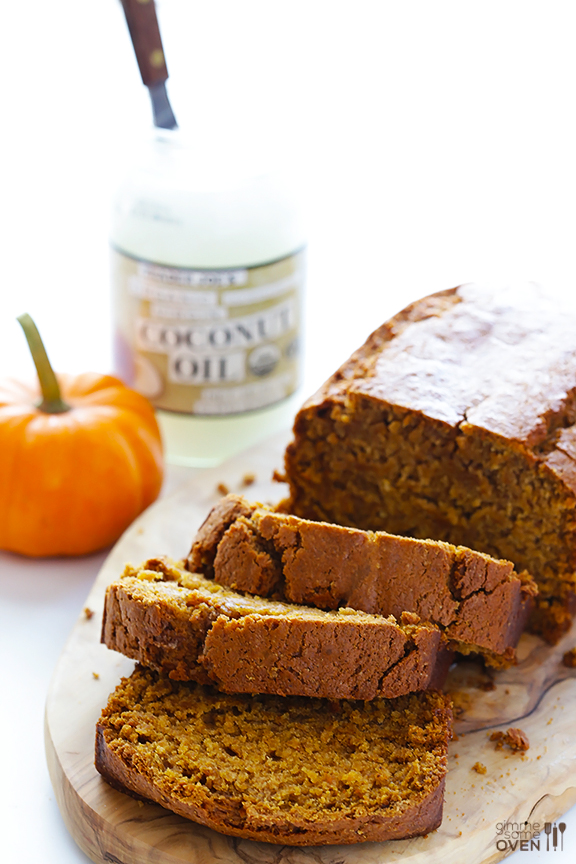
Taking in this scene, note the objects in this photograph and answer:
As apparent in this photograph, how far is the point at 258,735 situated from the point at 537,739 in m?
0.80

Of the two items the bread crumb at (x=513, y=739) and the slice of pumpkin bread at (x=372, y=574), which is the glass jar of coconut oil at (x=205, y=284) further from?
the bread crumb at (x=513, y=739)

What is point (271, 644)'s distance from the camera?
8.45 feet

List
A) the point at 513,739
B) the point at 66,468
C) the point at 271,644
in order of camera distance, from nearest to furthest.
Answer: the point at 271,644, the point at 513,739, the point at 66,468

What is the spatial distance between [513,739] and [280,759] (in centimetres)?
67

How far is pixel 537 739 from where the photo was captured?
2883 mm

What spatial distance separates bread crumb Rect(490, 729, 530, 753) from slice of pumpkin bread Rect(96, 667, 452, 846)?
0.77ft

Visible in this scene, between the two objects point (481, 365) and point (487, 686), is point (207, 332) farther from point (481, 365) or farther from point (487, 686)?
point (487, 686)

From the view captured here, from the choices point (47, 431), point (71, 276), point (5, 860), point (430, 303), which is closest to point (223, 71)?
point (430, 303)

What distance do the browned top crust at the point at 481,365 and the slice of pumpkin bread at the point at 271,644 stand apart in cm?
73

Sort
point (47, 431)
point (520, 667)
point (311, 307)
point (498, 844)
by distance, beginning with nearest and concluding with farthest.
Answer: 1. point (498, 844)
2. point (520, 667)
3. point (47, 431)
4. point (311, 307)

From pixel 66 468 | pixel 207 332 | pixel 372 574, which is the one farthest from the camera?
pixel 207 332

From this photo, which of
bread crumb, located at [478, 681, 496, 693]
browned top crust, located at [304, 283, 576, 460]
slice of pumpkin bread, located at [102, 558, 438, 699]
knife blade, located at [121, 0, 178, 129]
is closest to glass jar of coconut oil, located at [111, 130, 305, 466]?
knife blade, located at [121, 0, 178, 129]

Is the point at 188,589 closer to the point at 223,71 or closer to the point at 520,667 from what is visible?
the point at 520,667

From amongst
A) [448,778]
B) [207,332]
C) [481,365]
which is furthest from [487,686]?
[207,332]
